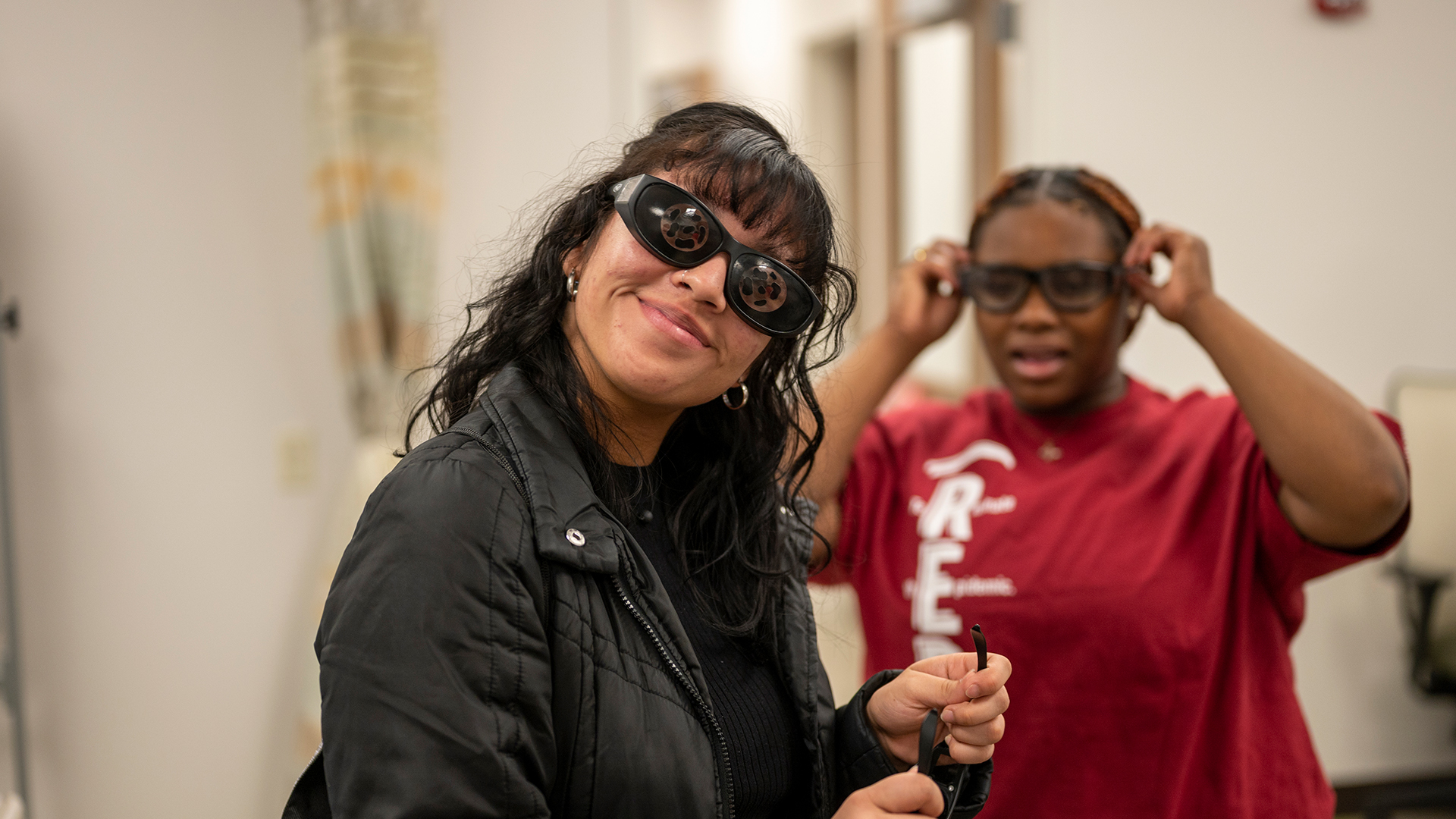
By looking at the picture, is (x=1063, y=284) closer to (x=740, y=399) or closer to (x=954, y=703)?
(x=740, y=399)

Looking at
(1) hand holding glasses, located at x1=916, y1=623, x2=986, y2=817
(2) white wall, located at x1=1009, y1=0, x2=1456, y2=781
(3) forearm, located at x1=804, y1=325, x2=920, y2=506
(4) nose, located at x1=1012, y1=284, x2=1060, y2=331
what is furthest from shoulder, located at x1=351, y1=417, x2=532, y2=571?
(2) white wall, located at x1=1009, y1=0, x2=1456, y2=781

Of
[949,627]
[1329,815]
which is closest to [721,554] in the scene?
[949,627]

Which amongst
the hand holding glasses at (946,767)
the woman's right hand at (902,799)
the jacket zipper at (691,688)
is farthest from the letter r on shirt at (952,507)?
the jacket zipper at (691,688)

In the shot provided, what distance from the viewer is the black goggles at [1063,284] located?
155cm

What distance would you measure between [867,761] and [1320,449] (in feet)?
2.35

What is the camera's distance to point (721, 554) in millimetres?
1081

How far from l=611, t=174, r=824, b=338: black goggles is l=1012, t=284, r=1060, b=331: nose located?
67 centimetres

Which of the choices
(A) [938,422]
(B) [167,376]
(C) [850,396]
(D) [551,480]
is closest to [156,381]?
(B) [167,376]

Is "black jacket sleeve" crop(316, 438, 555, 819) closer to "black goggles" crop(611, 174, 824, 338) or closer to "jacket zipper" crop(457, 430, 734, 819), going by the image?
"jacket zipper" crop(457, 430, 734, 819)

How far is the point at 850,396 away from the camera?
170 cm

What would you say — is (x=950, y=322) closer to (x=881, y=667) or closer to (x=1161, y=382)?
(x=881, y=667)

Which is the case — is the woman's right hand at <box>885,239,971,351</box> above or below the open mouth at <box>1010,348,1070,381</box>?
above

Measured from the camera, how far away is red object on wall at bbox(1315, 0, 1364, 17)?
8.71ft

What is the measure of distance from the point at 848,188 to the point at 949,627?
12.1 feet
